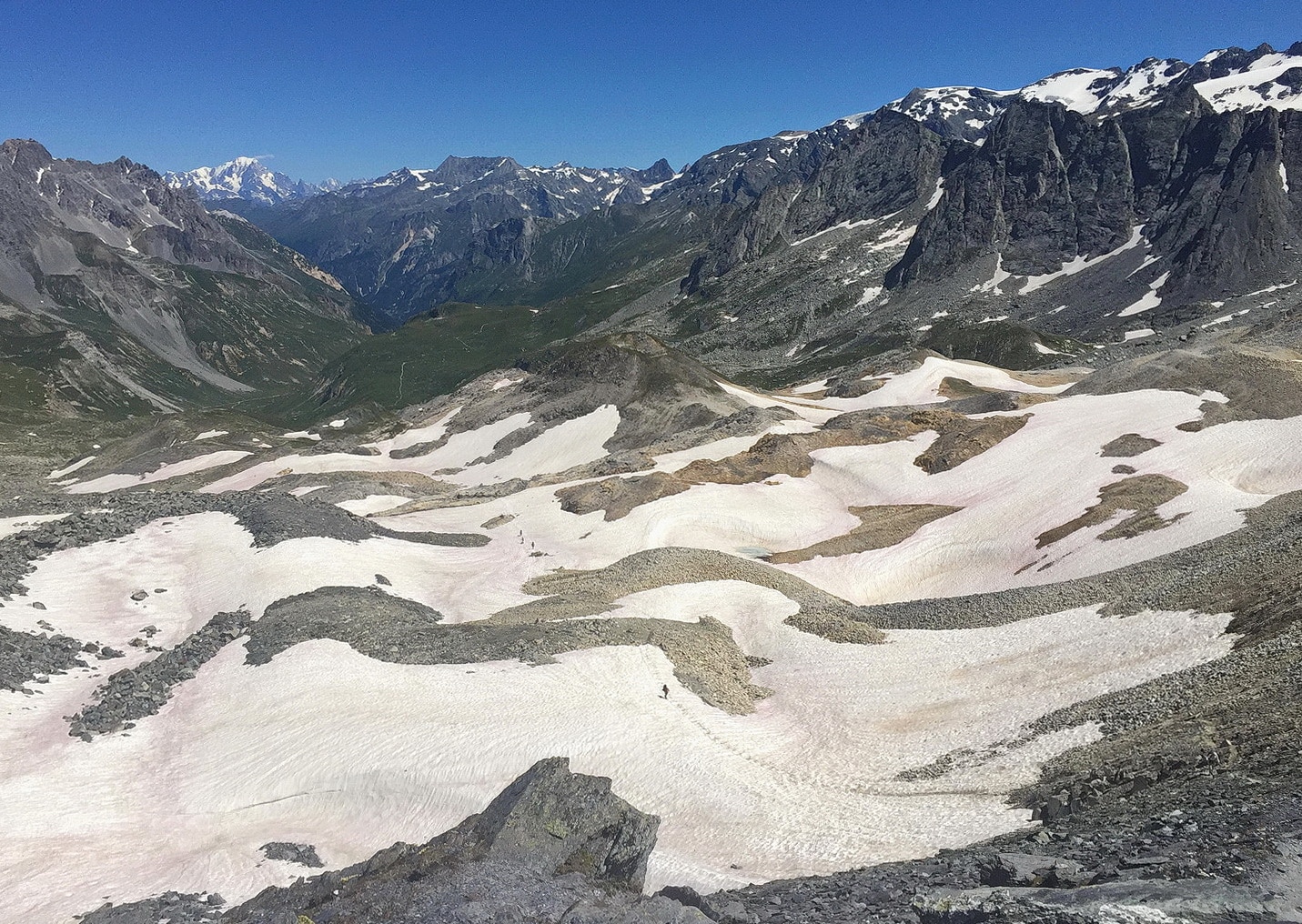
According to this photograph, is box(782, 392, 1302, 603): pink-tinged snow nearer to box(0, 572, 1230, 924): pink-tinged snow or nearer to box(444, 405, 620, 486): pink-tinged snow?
box(0, 572, 1230, 924): pink-tinged snow

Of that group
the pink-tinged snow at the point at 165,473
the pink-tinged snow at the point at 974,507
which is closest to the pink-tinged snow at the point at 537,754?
the pink-tinged snow at the point at 974,507

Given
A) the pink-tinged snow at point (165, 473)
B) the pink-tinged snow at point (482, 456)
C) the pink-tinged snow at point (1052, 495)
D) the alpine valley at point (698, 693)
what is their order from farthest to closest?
the pink-tinged snow at point (165, 473), the pink-tinged snow at point (482, 456), the pink-tinged snow at point (1052, 495), the alpine valley at point (698, 693)

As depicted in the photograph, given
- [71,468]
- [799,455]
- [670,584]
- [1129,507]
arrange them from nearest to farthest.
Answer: [670,584] < [1129,507] < [799,455] < [71,468]

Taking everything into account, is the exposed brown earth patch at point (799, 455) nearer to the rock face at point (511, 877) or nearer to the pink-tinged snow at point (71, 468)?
the rock face at point (511, 877)

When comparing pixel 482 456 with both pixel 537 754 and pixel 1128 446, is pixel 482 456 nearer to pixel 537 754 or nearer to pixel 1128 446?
pixel 1128 446

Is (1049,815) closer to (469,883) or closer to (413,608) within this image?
(469,883)

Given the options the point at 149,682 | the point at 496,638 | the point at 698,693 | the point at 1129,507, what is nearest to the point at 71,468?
the point at 149,682
